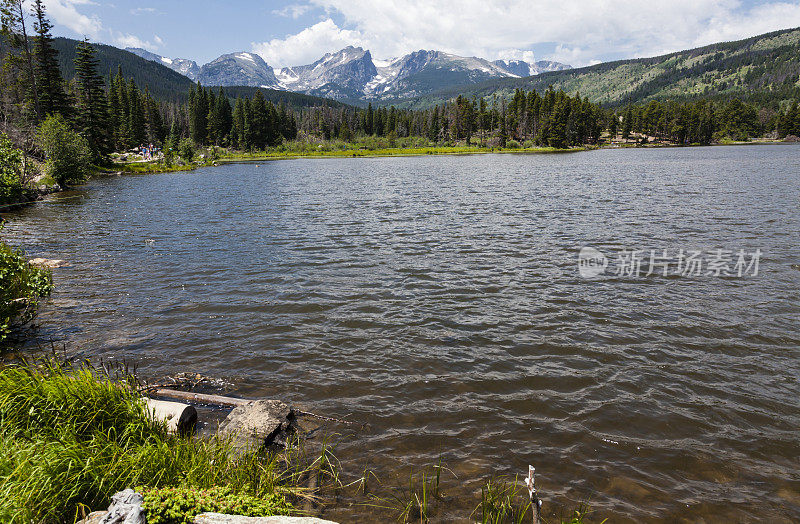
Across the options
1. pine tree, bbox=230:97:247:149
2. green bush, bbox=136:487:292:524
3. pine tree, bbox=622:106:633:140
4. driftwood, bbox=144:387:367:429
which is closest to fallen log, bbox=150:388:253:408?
driftwood, bbox=144:387:367:429

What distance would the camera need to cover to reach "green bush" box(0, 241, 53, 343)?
10609 mm

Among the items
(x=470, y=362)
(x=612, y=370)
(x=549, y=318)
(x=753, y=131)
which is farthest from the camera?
(x=753, y=131)

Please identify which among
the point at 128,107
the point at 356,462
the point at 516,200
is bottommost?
the point at 356,462

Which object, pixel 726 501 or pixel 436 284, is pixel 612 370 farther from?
pixel 436 284

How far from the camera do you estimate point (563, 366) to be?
9.82 meters

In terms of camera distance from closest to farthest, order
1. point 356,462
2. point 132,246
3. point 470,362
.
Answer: point 356,462 < point 470,362 < point 132,246

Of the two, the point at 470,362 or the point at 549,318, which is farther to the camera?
the point at 549,318

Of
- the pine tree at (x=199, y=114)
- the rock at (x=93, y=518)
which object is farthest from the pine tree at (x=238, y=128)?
the rock at (x=93, y=518)

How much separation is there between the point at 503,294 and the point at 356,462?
9.02 m

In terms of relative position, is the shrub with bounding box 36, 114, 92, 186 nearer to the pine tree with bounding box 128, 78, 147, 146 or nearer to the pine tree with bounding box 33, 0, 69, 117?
the pine tree with bounding box 33, 0, 69, 117

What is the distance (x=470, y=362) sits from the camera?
33.3 feet

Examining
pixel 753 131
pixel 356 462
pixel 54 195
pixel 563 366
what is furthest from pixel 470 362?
pixel 753 131

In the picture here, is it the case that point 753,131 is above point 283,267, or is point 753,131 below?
above

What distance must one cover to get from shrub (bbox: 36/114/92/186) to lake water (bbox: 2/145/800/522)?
30212 mm
